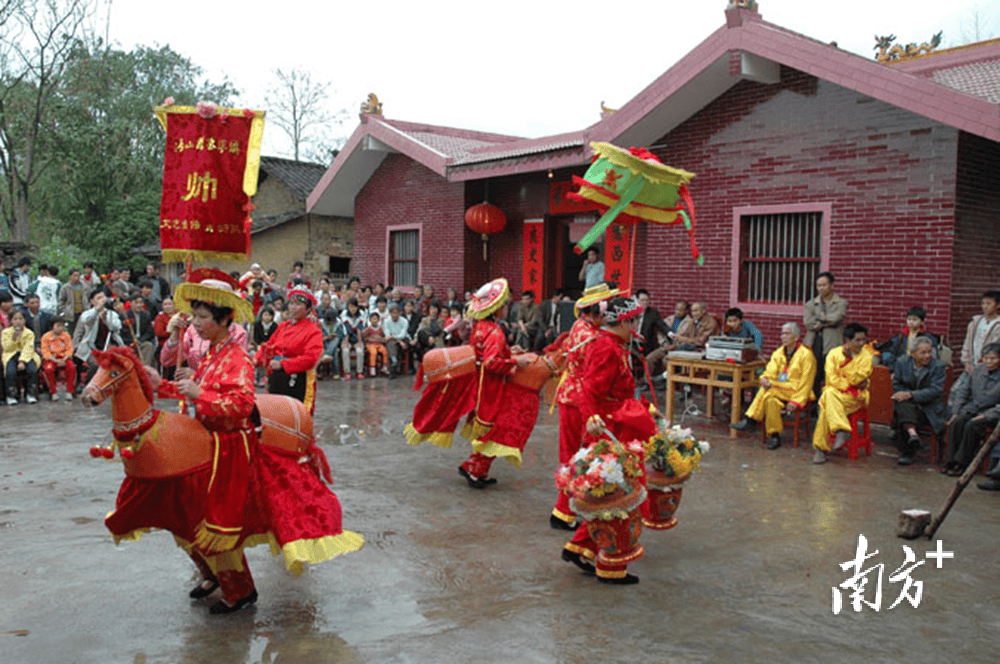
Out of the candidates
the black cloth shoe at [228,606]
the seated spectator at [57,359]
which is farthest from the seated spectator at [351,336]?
the black cloth shoe at [228,606]

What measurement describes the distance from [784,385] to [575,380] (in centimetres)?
409

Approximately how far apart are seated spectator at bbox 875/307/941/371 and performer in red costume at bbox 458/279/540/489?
425 cm

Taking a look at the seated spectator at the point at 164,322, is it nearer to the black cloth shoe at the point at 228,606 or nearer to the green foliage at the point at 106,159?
the black cloth shoe at the point at 228,606

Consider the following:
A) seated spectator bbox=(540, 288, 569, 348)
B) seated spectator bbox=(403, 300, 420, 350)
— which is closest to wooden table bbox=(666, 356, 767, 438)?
seated spectator bbox=(540, 288, 569, 348)

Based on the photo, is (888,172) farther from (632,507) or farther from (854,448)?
(632,507)

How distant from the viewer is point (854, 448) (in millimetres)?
8070

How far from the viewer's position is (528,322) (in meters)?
13.9

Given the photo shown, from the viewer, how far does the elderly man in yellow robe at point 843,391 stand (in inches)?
313

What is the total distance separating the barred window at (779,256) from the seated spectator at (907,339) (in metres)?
1.41

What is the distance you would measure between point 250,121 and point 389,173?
1355cm

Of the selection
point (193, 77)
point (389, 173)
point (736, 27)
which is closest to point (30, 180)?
point (193, 77)

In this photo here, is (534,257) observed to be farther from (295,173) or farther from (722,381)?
(295,173)

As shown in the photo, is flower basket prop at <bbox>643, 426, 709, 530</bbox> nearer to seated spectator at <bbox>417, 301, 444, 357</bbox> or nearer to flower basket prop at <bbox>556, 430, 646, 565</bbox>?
flower basket prop at <bbox>556, 430, 646, 565</bbox>

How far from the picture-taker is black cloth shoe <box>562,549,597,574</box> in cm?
476
